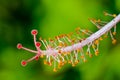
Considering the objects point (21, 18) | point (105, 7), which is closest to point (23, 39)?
point (21, 18)

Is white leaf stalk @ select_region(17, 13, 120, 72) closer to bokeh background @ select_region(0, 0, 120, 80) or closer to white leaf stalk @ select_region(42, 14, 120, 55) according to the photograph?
white leaf stalk @ select_region(42, 14, 120, 55)

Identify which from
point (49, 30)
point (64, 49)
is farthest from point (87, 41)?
point (49, 30)

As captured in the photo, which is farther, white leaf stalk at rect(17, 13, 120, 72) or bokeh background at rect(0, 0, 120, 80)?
bokeh background at rect(0, 0, 120, 80)

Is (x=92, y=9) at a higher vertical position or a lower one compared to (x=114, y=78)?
higher

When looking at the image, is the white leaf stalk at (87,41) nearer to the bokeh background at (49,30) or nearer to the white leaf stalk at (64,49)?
the white leaf stalk at (64,49)

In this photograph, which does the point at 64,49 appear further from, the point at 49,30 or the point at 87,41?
the point at 49,30

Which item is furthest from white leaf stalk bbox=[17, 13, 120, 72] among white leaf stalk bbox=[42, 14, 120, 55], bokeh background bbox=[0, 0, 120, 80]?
bokeh background bbox=[0, 0, 120, 80]

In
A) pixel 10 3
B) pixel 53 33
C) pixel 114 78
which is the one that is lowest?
pixel 114 78

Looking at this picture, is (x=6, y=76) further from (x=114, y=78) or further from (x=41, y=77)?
(x=114, y=78)

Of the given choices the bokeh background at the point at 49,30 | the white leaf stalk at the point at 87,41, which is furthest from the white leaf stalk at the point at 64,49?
the bokeh background at the point at 49,30
